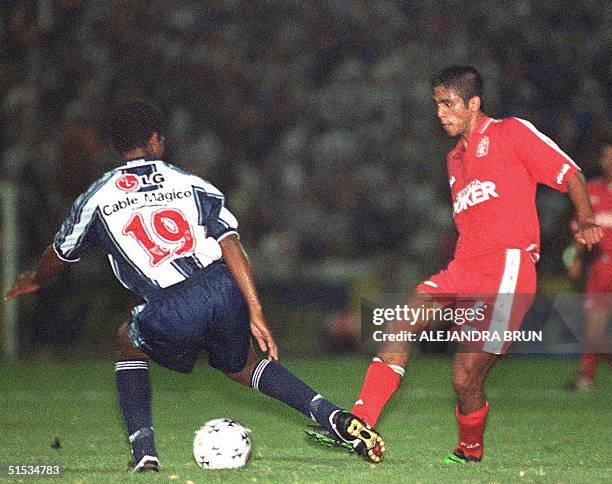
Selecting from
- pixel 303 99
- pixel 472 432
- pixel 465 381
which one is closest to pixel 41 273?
pixel 465 381

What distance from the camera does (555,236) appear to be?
15414 millimetres

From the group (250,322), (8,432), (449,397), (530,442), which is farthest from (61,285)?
(250,322)

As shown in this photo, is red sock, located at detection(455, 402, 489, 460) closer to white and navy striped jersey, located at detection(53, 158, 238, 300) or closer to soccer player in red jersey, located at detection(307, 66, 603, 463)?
soccer player in red jersey, located at detection(307, 66, 603, 463)

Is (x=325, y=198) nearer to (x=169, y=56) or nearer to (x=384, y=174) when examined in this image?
(x=384, y=174)

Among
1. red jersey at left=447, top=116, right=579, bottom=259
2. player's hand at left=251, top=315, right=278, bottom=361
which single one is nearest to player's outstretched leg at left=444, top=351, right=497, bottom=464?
red jersey at left=447, top=116, right=579, bottom=259

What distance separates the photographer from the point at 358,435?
5555 mm

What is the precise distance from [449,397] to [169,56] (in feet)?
29.2

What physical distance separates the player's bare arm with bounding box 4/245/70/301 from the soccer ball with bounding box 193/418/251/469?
999 mm

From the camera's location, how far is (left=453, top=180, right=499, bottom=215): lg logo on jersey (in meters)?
6.14

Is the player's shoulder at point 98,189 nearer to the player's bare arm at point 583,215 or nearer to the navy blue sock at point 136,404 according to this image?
the navy blue sock at point 136,404

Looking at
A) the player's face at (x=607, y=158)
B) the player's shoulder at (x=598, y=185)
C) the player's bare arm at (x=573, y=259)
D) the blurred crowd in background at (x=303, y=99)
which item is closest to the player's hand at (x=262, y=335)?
the player's bare arm at (x=573, y=259)

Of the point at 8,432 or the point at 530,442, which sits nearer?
the point at 530,442

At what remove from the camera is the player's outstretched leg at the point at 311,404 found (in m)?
5.56

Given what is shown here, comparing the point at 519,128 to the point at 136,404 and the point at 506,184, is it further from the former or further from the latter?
the point at 136,404
